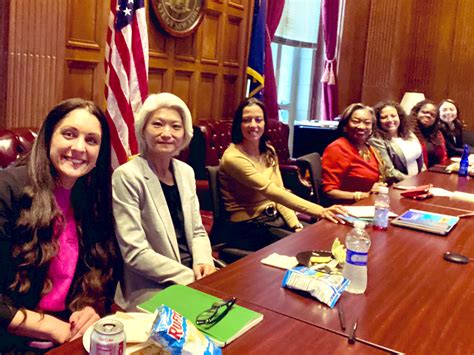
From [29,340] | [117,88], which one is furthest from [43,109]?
[29,340]

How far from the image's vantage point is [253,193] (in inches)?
121

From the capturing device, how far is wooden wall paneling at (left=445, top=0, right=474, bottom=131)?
27.0 feet

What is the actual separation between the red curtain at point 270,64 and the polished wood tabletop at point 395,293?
3.72 metres

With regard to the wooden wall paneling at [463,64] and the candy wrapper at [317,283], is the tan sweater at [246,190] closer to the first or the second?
the candy wrapper at [317,283]

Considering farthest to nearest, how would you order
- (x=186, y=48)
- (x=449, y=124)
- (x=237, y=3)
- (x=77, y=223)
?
(x=449, y=124) → (x=237, y=3) → (x=186, y=48) → (x=77, y=223)

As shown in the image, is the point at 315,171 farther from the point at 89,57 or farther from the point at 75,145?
the point at 75,145

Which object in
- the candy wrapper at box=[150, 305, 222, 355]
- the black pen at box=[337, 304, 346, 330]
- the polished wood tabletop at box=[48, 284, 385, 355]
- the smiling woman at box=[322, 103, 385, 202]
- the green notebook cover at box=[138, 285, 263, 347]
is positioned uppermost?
the smiling woman at box=[322, 103, 385, 202]

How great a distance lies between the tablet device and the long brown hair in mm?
1388

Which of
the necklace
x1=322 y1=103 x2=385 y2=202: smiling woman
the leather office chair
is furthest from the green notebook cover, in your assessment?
the necklace

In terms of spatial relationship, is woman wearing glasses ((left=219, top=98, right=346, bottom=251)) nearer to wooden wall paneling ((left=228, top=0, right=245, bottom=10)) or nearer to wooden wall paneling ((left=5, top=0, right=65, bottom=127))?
wooden wall paneling ((left=5, top=0, right=65, bottom=127))

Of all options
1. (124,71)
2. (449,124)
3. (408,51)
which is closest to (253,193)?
(124,71)

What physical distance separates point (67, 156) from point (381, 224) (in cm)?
147

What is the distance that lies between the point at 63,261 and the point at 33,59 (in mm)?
1907

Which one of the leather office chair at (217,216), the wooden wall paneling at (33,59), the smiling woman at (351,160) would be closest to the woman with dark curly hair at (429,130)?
the smiling woman at (351,160)
